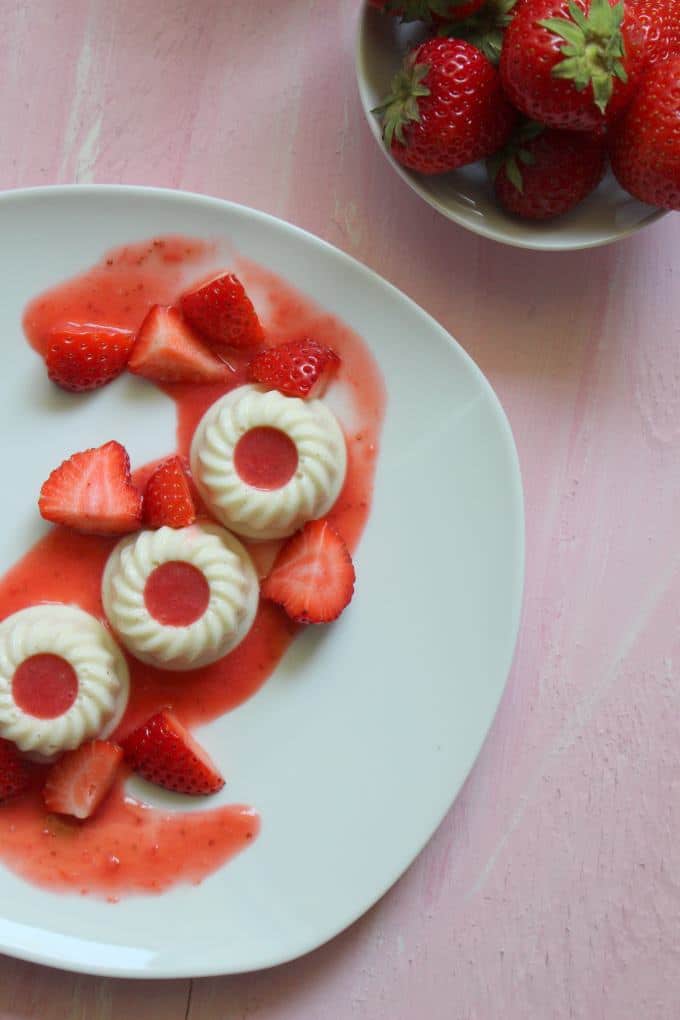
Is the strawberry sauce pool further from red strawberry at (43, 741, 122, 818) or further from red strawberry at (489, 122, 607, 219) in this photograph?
red strawberry at (489, 122, 607, 219)

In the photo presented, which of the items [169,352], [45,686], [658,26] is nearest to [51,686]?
[45,686]

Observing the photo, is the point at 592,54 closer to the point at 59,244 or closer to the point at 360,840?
the point at 59,244

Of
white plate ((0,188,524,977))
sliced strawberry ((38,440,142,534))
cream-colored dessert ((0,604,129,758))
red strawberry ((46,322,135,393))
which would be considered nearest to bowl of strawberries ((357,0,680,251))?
white plate ((0,188,524,977))

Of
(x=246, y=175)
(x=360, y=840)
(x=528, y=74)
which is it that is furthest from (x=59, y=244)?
(x=360, y=840)

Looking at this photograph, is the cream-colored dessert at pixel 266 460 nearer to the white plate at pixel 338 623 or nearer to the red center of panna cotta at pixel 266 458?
the red center of panna cotta at pixel 266 458

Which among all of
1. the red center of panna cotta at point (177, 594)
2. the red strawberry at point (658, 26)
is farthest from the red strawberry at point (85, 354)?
the red strawberry at point (658, 26)
